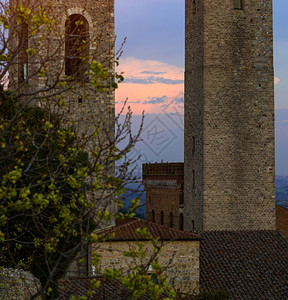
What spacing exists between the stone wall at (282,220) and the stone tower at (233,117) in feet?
4.72

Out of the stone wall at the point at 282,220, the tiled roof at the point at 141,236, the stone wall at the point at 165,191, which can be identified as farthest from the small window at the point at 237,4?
the tiled roof at the point at 141,236

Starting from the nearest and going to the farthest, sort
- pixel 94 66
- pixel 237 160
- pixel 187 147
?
pixel 94 66 → pixel 237 160 → pixel 187 147

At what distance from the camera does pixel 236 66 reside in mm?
25922

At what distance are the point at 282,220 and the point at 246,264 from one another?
21.3ft

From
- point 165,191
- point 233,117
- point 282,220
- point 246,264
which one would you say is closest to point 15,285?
point 246,264

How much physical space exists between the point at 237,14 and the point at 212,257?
1089 centimetres

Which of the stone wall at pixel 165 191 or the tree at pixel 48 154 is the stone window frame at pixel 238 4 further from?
the tree at pixel 48 154

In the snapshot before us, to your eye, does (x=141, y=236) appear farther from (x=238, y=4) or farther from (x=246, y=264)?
(x=238, y=4)

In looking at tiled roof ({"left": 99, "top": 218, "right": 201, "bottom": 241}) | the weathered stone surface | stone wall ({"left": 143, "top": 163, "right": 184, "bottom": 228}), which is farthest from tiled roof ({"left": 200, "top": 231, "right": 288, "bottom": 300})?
the weathered stone surface

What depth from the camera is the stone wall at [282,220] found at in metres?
27.1

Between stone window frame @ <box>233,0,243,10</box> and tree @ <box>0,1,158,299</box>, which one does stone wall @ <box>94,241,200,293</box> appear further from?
stone window frame @ <box>233,0,243,10</box>

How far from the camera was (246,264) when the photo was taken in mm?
22047

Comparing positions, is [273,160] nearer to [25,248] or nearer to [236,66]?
[236,66]

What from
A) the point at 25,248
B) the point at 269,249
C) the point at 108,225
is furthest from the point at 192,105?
the point at 25,248
